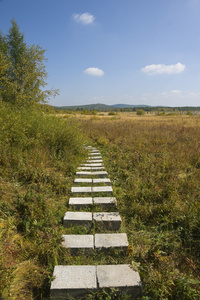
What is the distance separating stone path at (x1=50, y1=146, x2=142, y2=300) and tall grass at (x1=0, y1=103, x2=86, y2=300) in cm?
18

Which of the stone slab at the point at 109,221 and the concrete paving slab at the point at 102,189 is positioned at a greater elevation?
the concrete paving slab at the point at 102,189

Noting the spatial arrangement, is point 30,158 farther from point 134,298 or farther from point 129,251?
point 134,298

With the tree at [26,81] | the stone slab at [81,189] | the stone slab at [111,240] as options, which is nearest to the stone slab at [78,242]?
the stone slab at [111,240]

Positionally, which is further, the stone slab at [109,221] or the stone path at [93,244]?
the stone slab at [109,221]

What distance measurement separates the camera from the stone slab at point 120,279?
6.16ft

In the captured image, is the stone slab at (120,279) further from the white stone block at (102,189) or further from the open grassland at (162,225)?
the white stone block at (102,189)

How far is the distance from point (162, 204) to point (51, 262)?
2.36 meters

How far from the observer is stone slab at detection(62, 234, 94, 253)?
238 centimetres

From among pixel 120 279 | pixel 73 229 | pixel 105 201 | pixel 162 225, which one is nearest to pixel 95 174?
pixel 105 201

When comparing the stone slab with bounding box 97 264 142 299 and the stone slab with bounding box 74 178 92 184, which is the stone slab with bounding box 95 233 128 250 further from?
the stone slab with bounding box 74 178 92 184

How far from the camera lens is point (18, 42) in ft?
67.6

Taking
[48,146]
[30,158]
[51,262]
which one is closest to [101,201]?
[51,262]

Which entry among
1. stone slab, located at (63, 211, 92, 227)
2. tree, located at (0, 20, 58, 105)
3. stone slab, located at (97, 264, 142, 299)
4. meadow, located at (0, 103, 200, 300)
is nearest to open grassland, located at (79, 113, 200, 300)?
meadow, located at (0, 103, 200, 300)

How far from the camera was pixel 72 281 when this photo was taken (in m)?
1.92
